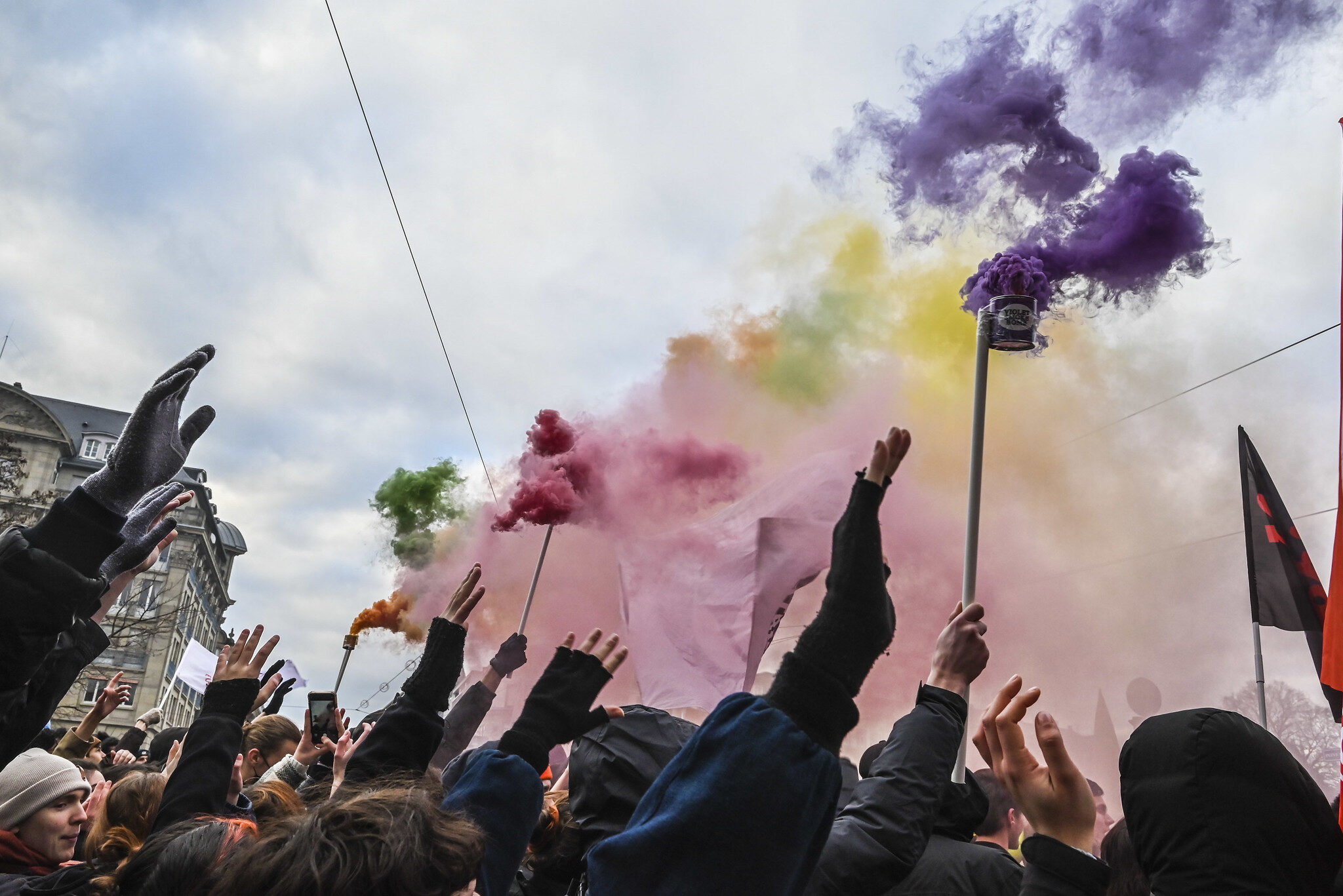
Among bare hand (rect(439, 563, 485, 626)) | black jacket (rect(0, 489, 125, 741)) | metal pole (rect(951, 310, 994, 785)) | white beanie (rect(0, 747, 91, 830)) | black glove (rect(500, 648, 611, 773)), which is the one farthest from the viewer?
metal pole (rect(951, 310, 994, 785))

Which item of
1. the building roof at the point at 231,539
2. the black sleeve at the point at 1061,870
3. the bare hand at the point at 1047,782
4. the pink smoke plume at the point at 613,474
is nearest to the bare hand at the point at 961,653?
the bare hand at the point at 1047,782

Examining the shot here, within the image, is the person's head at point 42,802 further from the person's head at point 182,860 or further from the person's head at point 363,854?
the person's head at point 363,854

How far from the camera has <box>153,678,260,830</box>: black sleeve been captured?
263 cm

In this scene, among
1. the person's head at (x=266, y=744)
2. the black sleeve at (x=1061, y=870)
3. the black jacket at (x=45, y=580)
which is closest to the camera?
the black sleeve at (x=1061, y=870)

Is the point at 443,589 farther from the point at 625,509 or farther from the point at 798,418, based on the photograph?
the point at 798,418

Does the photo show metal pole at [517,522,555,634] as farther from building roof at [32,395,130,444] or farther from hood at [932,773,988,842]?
building roof at [32,395,130,444]

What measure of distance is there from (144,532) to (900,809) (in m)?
2.45

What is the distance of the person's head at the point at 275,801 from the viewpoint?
3.20m

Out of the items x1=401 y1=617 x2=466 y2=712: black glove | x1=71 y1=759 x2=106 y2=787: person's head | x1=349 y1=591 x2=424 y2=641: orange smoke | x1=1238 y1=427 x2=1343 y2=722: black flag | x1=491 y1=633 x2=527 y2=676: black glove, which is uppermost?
x1=349 y1=591 x2=424 y2=641: orange smoke

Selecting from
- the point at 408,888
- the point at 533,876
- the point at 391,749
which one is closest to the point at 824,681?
the point at 408,888

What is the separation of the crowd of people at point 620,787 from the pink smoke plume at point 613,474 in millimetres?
7944

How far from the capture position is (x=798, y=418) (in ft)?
37.0

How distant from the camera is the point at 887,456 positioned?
163 cm

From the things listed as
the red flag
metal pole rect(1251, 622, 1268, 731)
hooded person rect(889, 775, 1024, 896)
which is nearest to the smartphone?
hooded person rect(889, 775, 1024, 896)
